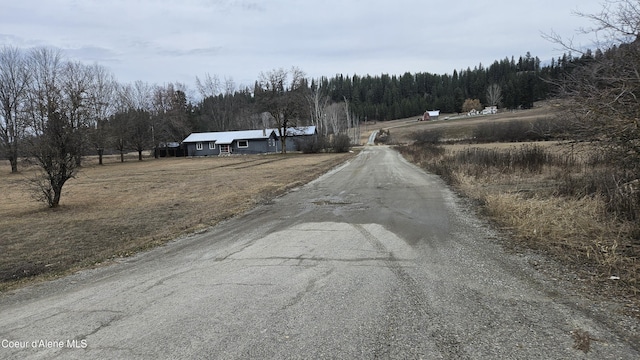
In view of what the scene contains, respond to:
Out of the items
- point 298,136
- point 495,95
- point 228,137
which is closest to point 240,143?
point 228,137

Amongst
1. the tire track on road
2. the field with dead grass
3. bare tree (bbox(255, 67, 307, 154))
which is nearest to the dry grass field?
the tire track on road

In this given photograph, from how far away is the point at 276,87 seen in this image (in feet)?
186

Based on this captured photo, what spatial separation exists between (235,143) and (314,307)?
6445 cm

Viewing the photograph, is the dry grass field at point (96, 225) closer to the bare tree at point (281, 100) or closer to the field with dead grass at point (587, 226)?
the field with dead grass at point (587, 226)

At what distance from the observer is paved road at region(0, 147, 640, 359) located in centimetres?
328

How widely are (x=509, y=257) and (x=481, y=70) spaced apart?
178 m

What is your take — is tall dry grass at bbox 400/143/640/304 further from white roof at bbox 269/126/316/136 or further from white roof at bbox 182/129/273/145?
white roof at bbox 182/129/273/145

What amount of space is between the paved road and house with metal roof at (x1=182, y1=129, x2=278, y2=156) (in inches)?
2329

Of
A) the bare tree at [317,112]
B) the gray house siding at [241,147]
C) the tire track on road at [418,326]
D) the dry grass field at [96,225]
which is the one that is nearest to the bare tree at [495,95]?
the bare tree at [317,112]

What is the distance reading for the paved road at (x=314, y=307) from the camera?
3.28m

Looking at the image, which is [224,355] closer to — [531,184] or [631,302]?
[631,302]

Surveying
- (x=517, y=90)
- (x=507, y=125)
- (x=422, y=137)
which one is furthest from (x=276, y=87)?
(x=517, y=90)

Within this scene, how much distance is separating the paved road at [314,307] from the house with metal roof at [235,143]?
5916cm

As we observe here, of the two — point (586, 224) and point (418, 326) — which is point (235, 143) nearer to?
point (586, 224)
